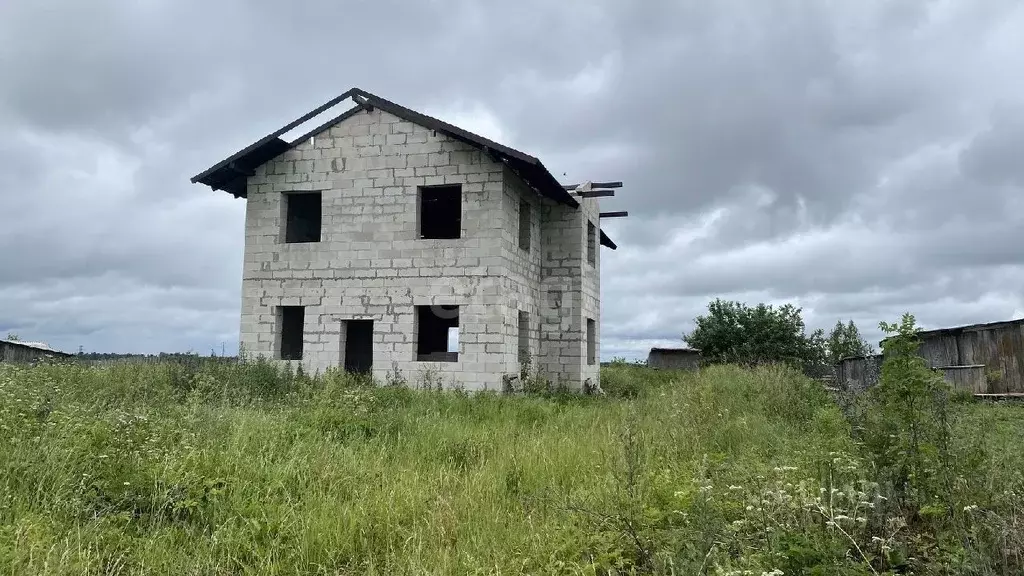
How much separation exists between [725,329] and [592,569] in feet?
101

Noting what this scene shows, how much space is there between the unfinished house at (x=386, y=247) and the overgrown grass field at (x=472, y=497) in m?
4.55

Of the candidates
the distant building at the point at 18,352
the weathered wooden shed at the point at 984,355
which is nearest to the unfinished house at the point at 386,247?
the distant building at the point at 18,352

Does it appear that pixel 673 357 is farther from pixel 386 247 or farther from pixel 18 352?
pixel 18 352

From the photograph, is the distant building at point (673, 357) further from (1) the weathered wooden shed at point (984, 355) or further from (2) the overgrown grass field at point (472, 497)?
(2) the overgrown grass field at point (472, 497)

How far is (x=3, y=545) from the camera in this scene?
12.6 ft

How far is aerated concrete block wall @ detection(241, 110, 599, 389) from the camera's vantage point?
41.8 feet

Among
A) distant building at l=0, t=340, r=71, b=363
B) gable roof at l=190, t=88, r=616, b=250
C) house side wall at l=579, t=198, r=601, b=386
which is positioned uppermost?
gable roof at l=190, t=88, r=616, b=250

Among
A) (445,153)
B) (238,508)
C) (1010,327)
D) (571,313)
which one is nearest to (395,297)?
(445,153)

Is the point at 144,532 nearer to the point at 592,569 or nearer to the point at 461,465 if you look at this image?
the point at 461,465

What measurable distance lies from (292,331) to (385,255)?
363cm

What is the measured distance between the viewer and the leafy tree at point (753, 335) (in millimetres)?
31078

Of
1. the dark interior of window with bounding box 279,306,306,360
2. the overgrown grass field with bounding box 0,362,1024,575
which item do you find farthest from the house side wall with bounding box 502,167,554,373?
the overgrown grass field with bounding box 0,362,1024,575

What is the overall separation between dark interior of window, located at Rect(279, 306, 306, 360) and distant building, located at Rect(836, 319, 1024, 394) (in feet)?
39.1

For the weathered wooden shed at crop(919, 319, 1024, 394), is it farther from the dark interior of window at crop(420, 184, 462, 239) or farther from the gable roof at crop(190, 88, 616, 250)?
the dark interior of window at crop(420, 184, 462, 239)
